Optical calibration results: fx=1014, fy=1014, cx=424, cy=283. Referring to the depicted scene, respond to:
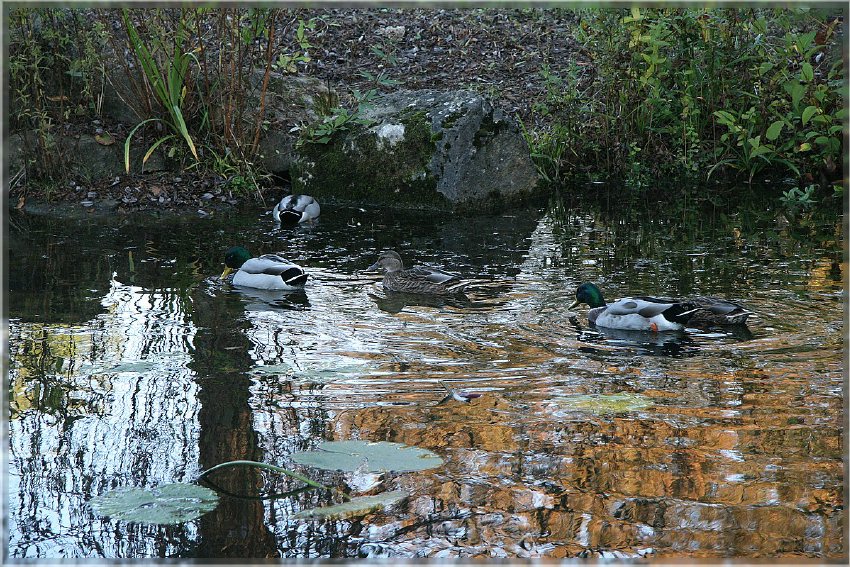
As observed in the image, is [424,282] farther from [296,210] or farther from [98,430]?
[98,430]

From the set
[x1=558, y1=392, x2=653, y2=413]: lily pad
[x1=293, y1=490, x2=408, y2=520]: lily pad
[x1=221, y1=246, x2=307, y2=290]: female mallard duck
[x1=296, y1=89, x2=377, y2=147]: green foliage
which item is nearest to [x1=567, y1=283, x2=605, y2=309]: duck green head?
[x1=558, y1=392, x2=653, y2=413]: lily pad

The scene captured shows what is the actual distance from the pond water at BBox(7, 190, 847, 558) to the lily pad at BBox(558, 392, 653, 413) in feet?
0.05

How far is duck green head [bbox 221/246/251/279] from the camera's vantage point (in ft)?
28.3

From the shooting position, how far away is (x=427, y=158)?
11523 millimetres

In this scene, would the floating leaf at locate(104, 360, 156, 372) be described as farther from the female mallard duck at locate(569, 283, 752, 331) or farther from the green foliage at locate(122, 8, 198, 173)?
the green foliage at locate(122, 8, 198, 173)

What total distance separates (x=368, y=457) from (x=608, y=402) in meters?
1.43

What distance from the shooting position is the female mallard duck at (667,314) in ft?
22.2

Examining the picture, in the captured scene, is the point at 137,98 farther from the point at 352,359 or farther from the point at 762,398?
the point at 762,398

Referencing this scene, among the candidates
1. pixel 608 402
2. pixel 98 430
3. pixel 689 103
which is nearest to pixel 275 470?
pixel 98 430

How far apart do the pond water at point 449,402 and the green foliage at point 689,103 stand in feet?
9.74

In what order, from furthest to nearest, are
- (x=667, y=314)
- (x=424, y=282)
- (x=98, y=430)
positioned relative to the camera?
(x=424, y=282), (x=667, y=314), (x=98, y=430)

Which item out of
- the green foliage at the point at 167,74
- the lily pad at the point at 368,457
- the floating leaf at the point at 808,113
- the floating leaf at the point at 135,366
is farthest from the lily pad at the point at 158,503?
the floating leaf at the point at 808,113

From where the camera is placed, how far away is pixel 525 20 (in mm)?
15734

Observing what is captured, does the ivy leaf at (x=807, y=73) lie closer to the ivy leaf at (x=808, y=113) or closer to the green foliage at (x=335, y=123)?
the ivy leaf at (x=808, y=113)
